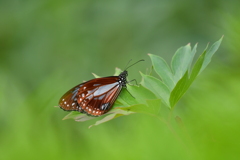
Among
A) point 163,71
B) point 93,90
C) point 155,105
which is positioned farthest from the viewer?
point 93,90

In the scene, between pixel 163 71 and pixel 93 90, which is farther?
pixel 93 90

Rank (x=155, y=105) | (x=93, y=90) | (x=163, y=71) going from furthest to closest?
(x=93, y=90) → (x=163, y=71) → (x=155, y=105)

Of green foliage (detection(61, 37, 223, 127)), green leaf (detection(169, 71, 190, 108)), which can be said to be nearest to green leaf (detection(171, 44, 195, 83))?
green foliage (detection(61, 37, 223, 127))

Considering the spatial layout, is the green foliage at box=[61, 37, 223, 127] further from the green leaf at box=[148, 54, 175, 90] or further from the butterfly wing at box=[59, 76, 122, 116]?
the butterfly wing at box=[59, 76, 122, 116]

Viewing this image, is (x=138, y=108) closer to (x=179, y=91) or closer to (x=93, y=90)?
(x=179, y=91)

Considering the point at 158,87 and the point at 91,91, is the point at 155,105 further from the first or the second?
the point at 91,91

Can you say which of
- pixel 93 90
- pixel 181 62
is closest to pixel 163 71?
pixel 181 62

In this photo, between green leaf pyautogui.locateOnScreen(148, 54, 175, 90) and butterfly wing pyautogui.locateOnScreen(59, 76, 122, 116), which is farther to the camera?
butterfly wing pyautogui.locateOnScreen(59, 76, 122, 116)

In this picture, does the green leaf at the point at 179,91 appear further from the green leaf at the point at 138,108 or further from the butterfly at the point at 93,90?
the butterfly at the point at 93,90
